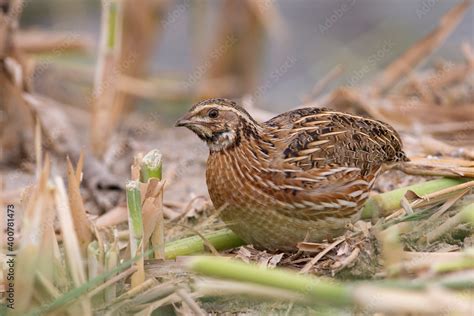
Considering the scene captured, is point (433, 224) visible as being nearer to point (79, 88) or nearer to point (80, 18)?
point (79, 88)

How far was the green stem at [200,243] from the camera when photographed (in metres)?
4.35

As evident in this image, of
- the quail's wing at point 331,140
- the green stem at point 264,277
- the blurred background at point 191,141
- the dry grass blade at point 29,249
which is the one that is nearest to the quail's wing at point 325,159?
the quail's wing at point 331,140

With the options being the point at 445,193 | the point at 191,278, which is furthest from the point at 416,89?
the point at 191,278

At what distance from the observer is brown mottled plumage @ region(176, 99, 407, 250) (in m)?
4.35

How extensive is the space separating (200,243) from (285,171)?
0.54 m

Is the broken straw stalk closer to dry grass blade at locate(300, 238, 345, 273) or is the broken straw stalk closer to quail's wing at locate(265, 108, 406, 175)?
quail's wing at locate(265, 108, 406, 175)

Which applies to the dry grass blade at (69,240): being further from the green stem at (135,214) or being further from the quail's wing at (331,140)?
the quail's wing at (331,140)

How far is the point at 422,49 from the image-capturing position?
6.85 m

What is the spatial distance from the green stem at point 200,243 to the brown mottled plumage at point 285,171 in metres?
0.14

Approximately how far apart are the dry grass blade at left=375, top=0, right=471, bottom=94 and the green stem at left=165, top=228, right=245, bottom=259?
2641 mm

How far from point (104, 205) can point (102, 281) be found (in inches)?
74.1

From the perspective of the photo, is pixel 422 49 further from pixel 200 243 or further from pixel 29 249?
pixel 29 249

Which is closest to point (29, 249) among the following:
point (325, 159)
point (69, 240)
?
point (69, 240)

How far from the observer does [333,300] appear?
2.70 meters
